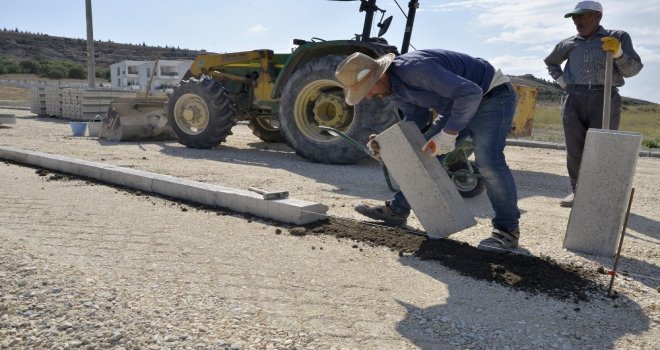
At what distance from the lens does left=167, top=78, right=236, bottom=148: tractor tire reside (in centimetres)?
936

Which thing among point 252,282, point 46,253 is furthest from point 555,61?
point 46,253

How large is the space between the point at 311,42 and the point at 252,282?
5.76 metres

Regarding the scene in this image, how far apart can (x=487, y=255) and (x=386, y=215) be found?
105cm

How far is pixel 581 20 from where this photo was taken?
16.1 ft

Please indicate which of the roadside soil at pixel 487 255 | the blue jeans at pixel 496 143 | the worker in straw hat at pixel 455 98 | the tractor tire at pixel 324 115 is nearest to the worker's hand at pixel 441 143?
the worker in straw hat at pixel 455 98

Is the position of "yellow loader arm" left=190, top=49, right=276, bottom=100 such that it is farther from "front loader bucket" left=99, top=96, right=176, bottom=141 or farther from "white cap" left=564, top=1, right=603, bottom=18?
"white cap" left=564, top=1, right=603, bottom=18

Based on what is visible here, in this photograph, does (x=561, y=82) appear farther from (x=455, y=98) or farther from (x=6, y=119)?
(x=6, y=119)

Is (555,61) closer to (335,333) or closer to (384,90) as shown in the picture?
(384,90)

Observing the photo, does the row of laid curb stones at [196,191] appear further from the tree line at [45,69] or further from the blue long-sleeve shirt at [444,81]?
the tree line at [45,69]

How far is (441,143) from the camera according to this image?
12.0 feet

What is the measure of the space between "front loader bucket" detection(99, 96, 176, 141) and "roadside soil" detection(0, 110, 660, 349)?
262cm

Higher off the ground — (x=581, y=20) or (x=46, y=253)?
(x=581, y=20)

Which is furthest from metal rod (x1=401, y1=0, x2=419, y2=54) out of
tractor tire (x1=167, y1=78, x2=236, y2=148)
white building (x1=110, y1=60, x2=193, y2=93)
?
white building (x1=110, y1=60, x2=193, y2=93)

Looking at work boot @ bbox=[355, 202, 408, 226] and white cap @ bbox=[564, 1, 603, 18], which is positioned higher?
white cap @ bbox=[564, 1, 603, 18]
